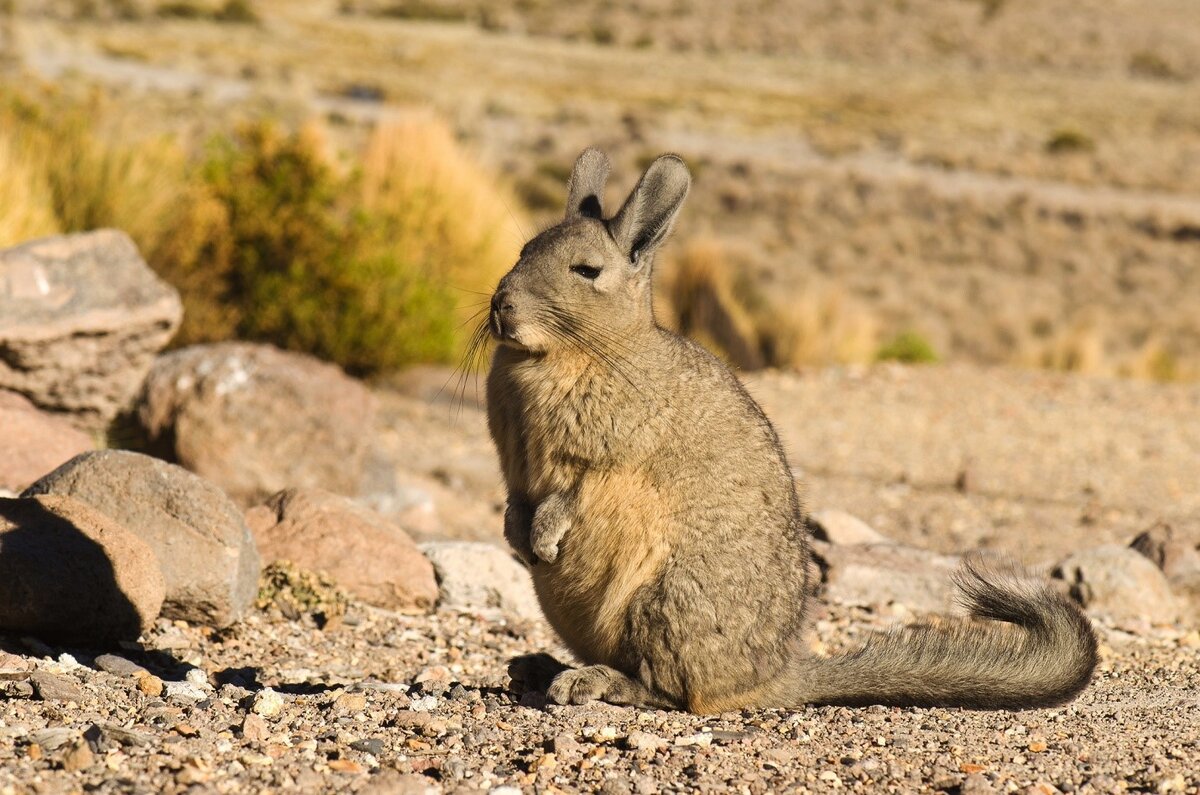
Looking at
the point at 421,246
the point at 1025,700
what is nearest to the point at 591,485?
the point at 1025,700

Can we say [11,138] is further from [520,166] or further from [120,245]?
[520,166]

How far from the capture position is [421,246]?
53.5 feet

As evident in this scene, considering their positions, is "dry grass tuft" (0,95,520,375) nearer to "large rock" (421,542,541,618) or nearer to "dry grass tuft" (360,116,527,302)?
"dry grass tuft" (360,116,527,302)

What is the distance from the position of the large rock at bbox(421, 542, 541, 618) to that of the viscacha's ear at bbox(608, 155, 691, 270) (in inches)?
112

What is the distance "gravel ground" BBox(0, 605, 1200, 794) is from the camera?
4734 millimetres

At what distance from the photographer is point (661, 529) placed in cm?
566

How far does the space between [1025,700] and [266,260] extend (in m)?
9.75

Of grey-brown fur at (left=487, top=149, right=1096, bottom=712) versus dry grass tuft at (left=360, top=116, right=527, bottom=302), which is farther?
dry grass tuft at (left=360, top=116, right=527, bottom=302)

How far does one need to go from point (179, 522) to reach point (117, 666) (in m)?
0.99

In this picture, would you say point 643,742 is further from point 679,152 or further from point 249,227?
point 679,152

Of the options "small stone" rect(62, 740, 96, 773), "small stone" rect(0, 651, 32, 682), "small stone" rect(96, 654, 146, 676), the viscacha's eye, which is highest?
the viscacha's eye

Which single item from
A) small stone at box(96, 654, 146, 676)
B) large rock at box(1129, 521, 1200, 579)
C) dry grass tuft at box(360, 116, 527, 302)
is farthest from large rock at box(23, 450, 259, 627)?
dry grass tuft at box(360, 116, 527, 302)

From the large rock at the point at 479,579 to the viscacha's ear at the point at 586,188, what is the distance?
2.73 metres

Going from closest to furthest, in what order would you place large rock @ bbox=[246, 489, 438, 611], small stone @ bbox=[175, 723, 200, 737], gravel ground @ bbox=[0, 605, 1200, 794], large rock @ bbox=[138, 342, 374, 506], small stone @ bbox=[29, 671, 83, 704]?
gravel ground @ bbox=[0, 605, 1200, 794], small stone @ bbox=[175, 723, 200, 737], small stone @ bbox=[29, 671, 83, 704], large rock @ bbox=[246, 489, 438, 611], large rock @ bbox=[138, 342, 374, 506]
